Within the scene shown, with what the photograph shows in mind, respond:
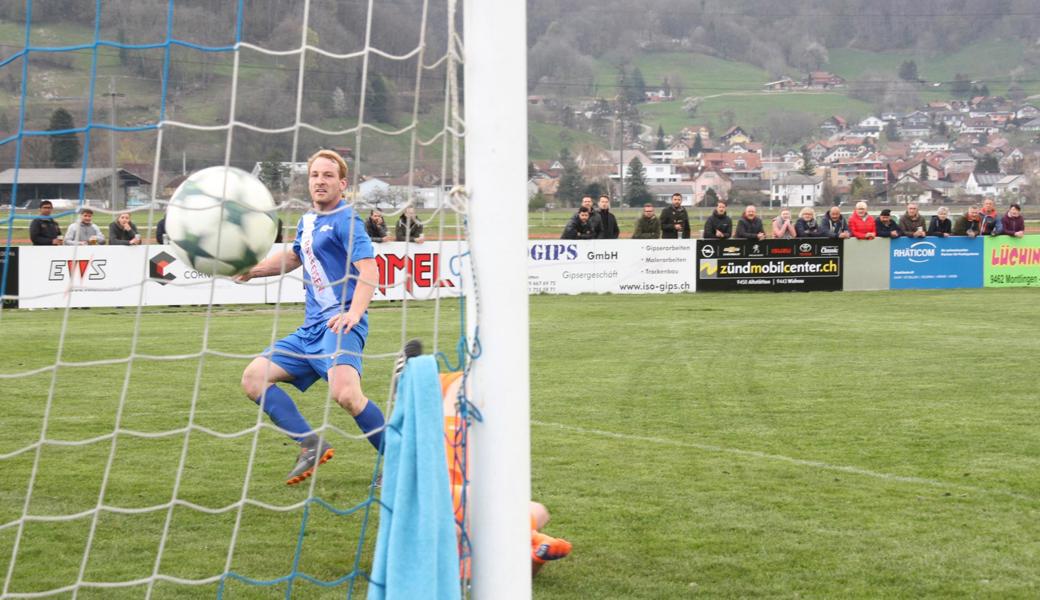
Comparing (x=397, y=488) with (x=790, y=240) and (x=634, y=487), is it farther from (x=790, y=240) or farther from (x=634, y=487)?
(x=790, y=240)

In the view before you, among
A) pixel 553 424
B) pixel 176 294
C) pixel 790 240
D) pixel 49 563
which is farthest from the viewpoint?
pixel 790 240

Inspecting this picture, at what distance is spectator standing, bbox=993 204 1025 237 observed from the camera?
21891 mm

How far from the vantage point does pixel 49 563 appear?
185 inches

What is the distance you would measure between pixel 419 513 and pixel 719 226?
18230mm

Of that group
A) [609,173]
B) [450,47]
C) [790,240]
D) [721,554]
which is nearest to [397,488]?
[450,47]

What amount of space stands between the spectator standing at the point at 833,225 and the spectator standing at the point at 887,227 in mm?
588

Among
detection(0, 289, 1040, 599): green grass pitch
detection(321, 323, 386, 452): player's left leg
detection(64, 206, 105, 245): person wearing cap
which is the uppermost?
detection(64, 206, 105, 245): person wearing cap

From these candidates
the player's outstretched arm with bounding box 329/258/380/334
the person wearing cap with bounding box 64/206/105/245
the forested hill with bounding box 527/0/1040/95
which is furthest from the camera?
the forested hill with bounding box 527/0/1040/95

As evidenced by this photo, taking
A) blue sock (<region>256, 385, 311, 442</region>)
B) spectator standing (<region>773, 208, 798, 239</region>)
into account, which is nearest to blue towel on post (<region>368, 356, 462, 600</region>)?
blue sock (<region>256, 385, 311, 442</region>)

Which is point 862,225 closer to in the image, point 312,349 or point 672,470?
point 672,470

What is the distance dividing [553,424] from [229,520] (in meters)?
3.04

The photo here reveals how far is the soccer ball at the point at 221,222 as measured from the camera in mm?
4578

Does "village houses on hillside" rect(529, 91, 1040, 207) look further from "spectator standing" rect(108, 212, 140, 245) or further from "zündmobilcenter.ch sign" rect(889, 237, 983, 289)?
"spectator standing" rect(108, 212, 140, 245)

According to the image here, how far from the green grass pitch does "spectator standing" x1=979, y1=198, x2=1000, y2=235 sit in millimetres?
9821
